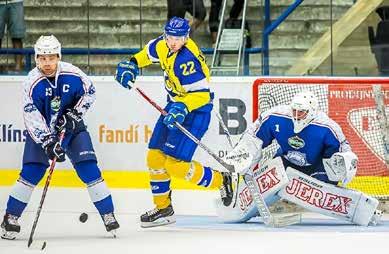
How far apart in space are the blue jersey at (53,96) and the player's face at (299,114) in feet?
3.88

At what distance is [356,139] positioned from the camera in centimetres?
852

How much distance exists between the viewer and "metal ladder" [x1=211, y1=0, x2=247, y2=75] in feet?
30.6

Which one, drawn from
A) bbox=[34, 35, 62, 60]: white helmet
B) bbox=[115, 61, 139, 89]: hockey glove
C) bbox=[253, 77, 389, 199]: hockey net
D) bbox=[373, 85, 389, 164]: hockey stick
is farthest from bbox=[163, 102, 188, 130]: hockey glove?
bbox=[373, 85, 389, 164]: hockey stick

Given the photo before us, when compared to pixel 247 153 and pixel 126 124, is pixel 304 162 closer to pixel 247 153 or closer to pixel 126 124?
pixel 247 153

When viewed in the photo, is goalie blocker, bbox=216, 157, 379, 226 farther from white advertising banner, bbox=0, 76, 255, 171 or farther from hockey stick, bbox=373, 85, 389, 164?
white advertising banner, bbox=0, 76, 255, 171

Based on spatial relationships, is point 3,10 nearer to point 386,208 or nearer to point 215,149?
point 215,149

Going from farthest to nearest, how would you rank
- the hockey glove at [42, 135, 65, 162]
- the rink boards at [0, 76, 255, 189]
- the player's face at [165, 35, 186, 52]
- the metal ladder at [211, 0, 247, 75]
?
1. the metal ladder at [211, 0, 247, 75]
2. the rink boards at [0, 76, 255, 189]
3. the player's face at [165, 35, 186, 52]
4. the hockey glove at [42, 135, 65, 162]

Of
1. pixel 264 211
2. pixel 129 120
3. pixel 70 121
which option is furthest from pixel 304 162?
pixel 129 120

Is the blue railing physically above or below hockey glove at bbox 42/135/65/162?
above

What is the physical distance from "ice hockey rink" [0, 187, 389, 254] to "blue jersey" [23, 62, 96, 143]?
63cm

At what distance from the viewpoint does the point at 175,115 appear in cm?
714

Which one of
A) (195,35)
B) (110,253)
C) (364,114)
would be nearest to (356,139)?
(364,114)

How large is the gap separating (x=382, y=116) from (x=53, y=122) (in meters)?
2.56

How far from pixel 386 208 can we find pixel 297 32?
1942mm
